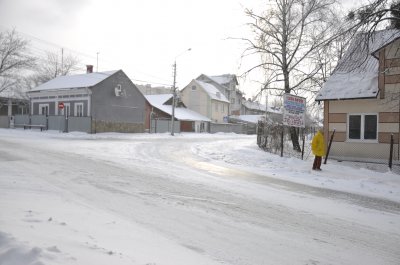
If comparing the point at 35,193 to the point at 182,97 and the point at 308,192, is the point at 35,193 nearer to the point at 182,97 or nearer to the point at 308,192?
A: the point at 308,192

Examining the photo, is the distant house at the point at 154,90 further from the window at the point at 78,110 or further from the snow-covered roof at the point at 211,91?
the window at the point at 78,110

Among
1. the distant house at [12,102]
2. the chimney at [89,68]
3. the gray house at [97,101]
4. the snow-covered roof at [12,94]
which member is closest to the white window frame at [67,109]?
the gray house at [97,101]

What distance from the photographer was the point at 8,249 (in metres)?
3.80

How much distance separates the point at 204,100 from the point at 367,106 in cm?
4815

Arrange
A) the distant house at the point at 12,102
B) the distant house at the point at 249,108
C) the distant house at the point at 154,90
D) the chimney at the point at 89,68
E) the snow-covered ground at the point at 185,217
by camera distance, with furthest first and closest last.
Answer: the distant house at the point at 154,90 → the distant house at the point at 249,108 → the distant house at the point at 12,102 → the chimney at the point at 89,68 → the snow-covered ground at the point at 185,217

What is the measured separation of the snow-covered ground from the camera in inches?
176

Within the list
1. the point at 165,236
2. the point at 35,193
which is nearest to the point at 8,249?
the point at 165,236

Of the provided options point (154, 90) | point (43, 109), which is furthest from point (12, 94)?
point (154, 90)

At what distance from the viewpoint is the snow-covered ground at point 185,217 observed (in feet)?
14.6

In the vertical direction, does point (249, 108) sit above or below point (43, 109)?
above

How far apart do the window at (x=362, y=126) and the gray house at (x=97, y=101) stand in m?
24.2

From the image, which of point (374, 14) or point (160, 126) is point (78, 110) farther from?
point (374, 14)

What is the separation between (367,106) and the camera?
56.5 feet

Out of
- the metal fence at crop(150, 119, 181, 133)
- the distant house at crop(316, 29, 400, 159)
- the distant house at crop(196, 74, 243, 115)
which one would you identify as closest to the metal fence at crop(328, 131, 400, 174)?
the distant house at crop(316, 29, 400, 159)
